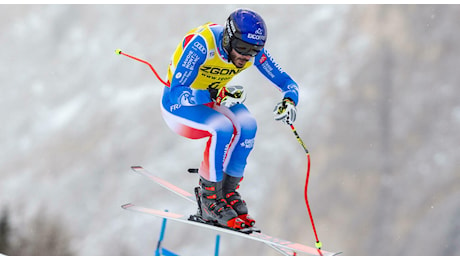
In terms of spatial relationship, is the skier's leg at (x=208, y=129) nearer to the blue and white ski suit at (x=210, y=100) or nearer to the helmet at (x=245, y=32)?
the blue and white ski suit at (x=210, y=100)

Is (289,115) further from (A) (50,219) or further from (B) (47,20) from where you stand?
(B) (47,20)

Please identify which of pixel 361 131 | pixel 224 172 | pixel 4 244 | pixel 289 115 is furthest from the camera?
pixel 4 244

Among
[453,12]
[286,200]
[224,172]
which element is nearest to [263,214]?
[286,200]

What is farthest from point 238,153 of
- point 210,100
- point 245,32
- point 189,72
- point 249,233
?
point 245,32

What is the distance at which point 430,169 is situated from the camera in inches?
245

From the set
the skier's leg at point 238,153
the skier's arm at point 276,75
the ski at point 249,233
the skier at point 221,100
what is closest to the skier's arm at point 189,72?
the skier at point 221,100

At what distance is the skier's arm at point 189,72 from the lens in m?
3.67

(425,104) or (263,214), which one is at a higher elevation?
(425,104)

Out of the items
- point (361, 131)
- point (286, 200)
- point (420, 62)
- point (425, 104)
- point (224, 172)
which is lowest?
point (224, 172)

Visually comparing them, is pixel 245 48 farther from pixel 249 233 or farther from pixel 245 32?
pixel 249 233

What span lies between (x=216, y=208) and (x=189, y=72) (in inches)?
36.0

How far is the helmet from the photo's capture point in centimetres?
353

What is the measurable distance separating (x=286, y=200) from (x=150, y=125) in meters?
1.84

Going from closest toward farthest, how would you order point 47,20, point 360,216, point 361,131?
point 360,216 < point 361,131 < point 47,20
